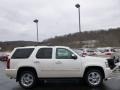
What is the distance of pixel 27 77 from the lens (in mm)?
12234

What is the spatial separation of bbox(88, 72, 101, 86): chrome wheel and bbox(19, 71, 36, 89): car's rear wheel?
92.5 inches

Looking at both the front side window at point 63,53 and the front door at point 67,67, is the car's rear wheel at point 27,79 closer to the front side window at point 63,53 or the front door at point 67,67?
the front door at point 67,67

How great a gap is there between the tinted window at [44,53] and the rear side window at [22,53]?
0.36 meters

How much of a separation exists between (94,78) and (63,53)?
5.48 feet

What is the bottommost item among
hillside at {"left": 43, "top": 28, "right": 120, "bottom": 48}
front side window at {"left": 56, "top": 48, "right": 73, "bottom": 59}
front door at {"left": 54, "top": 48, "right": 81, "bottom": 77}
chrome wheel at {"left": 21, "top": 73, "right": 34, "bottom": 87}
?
chrome wheel at {"left": 21, "top": 73, "right": 34, "bottom": 87}

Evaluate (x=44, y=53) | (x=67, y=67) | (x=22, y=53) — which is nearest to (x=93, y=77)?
(x=67, y=67)

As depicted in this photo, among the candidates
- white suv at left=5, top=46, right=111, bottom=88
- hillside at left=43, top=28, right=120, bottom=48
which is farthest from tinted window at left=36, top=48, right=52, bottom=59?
hillside at left=43, top=28, right=120, bottom=48

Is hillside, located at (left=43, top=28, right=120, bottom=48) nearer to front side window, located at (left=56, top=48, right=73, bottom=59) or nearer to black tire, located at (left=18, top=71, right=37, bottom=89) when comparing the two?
front side window, located at (left=56, top=48, right=73, bottom=59)

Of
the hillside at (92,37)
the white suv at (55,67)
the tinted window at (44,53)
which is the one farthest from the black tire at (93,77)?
the hillside at (92,37)

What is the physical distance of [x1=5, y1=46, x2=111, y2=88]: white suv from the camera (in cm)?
1198

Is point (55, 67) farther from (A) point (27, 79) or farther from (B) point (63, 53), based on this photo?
(A) point (27, 79)

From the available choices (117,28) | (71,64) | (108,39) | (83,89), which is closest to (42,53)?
(71,64)

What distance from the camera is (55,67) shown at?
12000 millimetres

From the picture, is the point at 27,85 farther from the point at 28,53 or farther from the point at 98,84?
the point at 98,84
